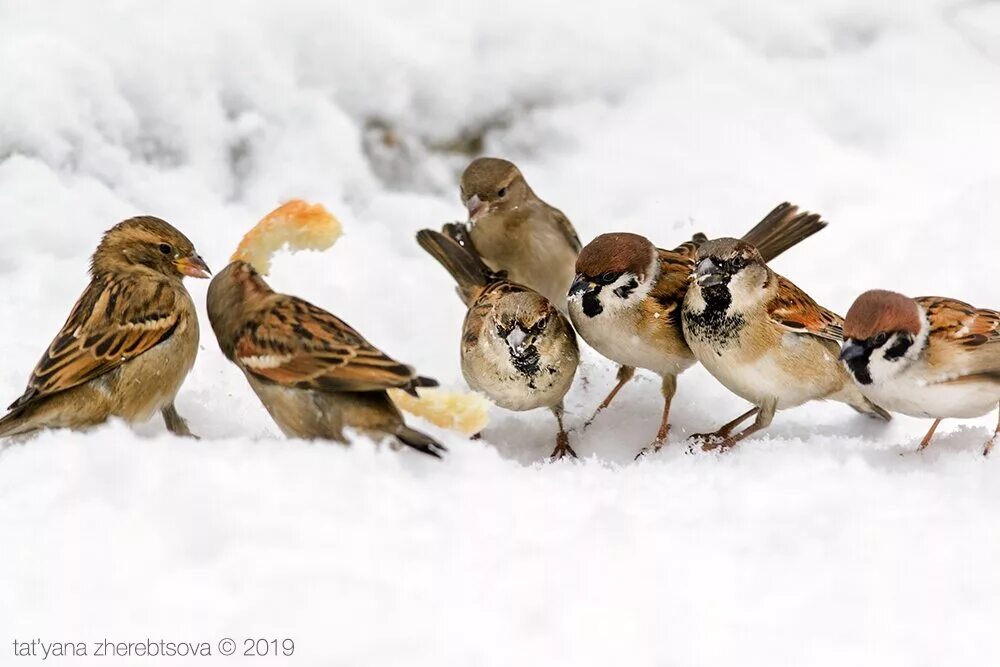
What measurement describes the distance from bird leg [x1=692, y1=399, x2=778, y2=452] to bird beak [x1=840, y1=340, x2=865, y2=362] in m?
0.63

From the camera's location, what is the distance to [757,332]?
4.16 m

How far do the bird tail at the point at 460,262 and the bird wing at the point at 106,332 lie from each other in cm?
137

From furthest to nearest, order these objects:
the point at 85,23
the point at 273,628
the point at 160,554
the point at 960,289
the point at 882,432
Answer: the point at 85,23
the point at 960,289
the point at 882,432
the point at 160,554
the point at 273,628

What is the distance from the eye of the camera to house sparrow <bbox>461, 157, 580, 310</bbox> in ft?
17.5

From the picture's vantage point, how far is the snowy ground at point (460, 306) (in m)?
2.80

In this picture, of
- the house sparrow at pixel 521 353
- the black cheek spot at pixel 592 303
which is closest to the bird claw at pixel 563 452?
the house sparrow at pixel 521 353

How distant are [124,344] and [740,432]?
227cm

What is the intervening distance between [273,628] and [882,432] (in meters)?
2.78

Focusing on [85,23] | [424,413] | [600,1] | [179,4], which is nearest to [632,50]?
[600,1]

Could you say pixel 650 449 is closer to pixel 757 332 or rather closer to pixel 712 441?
pixel 712 441

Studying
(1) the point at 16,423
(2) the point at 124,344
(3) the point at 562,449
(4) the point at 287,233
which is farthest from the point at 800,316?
(1) the point at 16,423

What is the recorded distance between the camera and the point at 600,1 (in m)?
7.04

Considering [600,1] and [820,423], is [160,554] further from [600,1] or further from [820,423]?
[600,1]

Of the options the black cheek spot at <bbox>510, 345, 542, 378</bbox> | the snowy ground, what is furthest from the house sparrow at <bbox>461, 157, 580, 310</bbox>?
the black cheek spot at <bbox>510, 345, 542, 378</bbox>
